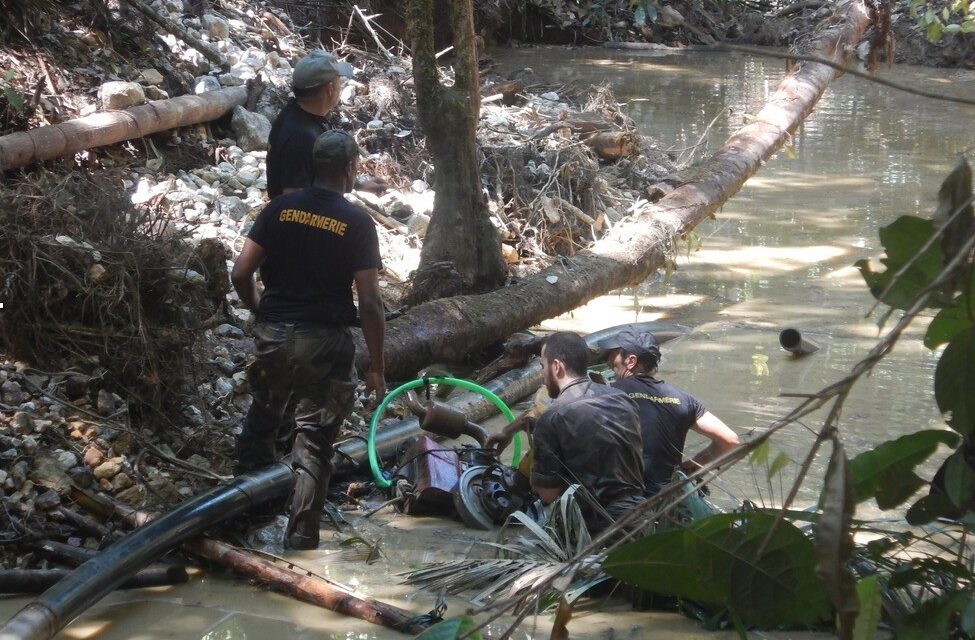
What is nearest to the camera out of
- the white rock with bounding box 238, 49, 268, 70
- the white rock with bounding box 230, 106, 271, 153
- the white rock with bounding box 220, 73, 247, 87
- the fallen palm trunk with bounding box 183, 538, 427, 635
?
the fallen palm trunk with bounding box 183, 538, 427, 635

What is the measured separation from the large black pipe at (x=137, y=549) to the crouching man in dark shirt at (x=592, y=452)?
46.9 inches

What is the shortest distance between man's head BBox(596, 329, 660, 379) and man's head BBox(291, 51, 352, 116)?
1851mm

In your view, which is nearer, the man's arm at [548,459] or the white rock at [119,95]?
the man's arm at [548,459]

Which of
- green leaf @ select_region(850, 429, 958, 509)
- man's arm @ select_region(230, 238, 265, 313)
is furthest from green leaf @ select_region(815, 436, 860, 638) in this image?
man's arm @ select_region(230, 238, 265, 313)

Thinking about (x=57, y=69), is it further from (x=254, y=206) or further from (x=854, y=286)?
(x=854, y=286)

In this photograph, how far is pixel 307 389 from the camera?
453 centimetres

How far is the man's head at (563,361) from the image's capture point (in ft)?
14.9

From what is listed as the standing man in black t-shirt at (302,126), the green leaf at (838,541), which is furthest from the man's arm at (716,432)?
the green leaf at (838,541)

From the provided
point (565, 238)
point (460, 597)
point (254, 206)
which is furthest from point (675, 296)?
point (460, 597)

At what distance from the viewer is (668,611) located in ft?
12.3

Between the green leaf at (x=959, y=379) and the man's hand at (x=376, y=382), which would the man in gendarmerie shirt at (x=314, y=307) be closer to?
the man's hand at (x=376, y=382)

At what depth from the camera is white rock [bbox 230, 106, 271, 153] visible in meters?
9.02

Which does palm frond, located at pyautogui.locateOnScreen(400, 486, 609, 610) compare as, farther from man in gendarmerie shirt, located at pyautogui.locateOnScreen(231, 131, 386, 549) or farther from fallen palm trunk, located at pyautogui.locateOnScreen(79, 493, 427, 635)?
man in gendarmerie shirt, located at pyautogui.locateOnScreen(231, 131, 386, 549)

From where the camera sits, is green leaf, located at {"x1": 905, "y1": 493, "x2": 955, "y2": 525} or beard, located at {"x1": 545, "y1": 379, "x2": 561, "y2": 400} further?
beard, located at {"x1": 545, "y1": 379, "x2": 561, "y2": 400}
